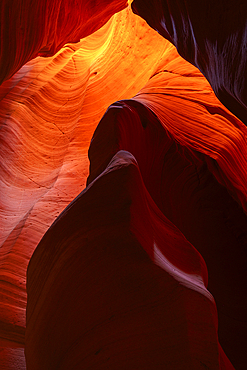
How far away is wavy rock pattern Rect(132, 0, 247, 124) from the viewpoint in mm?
2135

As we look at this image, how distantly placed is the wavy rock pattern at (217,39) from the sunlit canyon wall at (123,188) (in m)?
0.01

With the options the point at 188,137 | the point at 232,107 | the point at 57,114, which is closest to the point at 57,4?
the point at 57,114

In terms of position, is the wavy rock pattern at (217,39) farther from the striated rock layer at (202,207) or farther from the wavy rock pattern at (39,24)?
the wavy rock pattern at (39,24)

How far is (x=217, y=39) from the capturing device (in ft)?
7.82

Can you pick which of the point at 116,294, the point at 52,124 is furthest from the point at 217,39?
the point at 52,124

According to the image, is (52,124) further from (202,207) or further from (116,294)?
(116,294)

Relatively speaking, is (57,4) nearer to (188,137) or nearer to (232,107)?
(188,137)

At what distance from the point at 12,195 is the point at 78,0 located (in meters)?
2.54

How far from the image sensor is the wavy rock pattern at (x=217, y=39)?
2135mm

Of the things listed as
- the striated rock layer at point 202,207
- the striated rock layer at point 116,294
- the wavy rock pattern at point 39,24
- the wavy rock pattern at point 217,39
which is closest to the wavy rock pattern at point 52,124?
the wavy rock pattern at point 39,24

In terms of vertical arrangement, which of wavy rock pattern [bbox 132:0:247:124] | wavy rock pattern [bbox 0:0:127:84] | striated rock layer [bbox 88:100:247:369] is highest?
wavy rock pattern [bbox 0:0:127:84]

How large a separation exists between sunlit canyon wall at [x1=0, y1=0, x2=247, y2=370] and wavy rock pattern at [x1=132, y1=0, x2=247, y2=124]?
13mm

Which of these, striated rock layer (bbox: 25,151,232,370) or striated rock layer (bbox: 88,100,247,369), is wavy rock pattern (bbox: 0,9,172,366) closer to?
striated rock layer (bbox: 88,100,247,369)

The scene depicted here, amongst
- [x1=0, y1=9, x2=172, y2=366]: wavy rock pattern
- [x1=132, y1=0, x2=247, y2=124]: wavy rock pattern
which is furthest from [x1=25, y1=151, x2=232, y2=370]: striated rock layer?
[x1=0, y1=9, x2=172, y2=366]: wavy rock pattern
